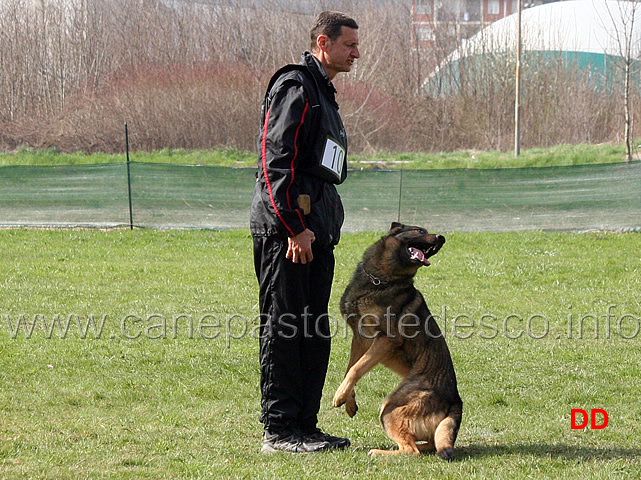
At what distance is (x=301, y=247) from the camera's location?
3.73m

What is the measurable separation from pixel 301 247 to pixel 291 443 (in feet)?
3.49

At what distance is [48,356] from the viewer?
605cm

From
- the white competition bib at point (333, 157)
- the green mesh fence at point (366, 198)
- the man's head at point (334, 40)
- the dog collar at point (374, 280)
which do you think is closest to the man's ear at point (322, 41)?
the man's head at point (334, 40)

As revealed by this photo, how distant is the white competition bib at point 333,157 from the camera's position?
3.85m

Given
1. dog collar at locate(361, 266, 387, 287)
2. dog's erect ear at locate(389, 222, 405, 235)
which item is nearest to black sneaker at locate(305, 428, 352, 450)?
dog collar at locate(361, 266, 387, 287)

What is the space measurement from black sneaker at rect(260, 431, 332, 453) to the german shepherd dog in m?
0.25

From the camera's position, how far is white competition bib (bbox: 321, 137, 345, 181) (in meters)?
3.85

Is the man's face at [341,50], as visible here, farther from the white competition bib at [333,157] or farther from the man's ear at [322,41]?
the white competition bib at [333,157]

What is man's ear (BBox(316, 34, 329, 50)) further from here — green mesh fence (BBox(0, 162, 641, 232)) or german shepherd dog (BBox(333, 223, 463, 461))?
green mesh fence (BBox(0, 162, 641, 232))

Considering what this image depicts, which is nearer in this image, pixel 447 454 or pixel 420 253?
pixel 447 454

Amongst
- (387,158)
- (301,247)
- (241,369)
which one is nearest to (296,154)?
(301,247)

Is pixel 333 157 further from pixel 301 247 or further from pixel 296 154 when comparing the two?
pixel 301 247

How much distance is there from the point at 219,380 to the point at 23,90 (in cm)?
2949

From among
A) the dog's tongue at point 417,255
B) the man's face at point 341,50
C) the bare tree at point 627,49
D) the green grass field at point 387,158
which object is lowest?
the dog's tongue at point 417,255
